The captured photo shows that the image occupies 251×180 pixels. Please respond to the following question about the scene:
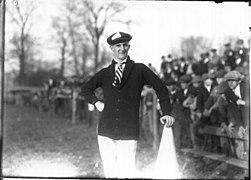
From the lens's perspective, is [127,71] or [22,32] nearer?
[127,71]

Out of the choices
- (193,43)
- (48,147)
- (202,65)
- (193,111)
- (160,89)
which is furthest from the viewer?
(202,65)

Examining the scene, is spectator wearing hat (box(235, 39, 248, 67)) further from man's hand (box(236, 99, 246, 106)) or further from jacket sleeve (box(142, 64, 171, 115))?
jacket sleeve (box(142, 64, 171, 115))

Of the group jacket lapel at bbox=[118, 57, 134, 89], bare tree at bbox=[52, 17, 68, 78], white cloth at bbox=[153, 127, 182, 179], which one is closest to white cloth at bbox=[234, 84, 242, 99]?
white cloth at bbox=[153, 127, 182, 179]

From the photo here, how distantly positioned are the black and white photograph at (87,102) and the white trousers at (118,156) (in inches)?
25.2

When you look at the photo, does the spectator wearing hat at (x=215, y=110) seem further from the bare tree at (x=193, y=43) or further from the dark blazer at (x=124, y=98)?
the dark blazer at (x=124, y=98)

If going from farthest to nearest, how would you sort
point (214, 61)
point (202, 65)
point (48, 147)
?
point (202, 65)
point (214, 61)
point (48, 147)

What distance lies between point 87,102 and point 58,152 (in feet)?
3.21

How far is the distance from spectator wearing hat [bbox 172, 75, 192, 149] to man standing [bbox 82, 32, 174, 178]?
1065mm

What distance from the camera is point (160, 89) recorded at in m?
4.00

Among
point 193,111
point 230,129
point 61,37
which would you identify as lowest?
point 230,129

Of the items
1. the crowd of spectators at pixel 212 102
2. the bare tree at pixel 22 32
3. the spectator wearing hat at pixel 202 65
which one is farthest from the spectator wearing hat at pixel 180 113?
the bare tree at pixel 22 32

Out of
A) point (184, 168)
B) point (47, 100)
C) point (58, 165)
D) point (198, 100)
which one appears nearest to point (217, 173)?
point (184, 168)

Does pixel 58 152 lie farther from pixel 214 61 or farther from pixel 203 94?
pixel 214 61

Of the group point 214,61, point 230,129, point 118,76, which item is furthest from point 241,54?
point 118,76
